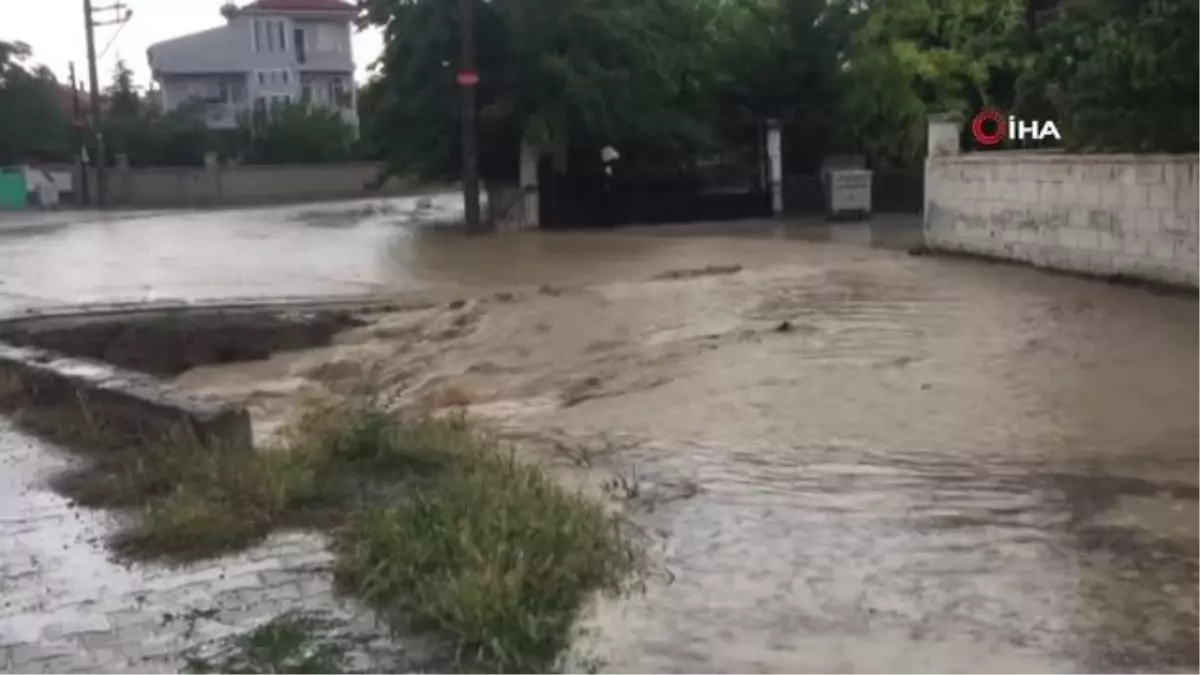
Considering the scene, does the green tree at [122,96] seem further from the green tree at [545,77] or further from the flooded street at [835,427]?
the flooded street at [835,427]

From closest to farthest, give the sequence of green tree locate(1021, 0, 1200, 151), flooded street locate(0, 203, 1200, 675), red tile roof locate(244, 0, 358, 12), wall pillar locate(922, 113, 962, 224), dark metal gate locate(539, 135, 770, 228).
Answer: flooded street locate(0, 203, 1200, 675) → green tree locate(1021, 0, 1200, 151) → wall pillar locate(922, 113, 962, 224) → dark metal gate locate(539, 135, 770, 228) → red tile roof locate(244, 0, 358, 12)

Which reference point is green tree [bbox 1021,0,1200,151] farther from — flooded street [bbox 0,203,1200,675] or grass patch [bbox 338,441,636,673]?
grass patch [bbox 338,441,636,673]

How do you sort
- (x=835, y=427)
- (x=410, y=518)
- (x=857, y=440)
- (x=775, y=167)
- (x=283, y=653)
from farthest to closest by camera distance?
(x=775, y=167), (x=835, y=427), (x=857, y=440), (x=410, y=518), (x=283, y=653)

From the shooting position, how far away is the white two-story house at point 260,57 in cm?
6419

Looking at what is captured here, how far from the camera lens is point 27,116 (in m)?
51.3

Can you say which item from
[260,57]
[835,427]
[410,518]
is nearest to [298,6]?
[260,57]

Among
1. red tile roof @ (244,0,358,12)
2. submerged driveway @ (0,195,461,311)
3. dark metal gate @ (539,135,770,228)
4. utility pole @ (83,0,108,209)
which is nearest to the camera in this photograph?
submerged driveway @ (0,195,461,311)

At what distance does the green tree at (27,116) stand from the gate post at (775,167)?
103 ft

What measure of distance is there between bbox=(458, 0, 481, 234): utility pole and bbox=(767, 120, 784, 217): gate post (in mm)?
5679

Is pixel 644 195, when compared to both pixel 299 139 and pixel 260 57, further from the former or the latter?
pixel 260 57

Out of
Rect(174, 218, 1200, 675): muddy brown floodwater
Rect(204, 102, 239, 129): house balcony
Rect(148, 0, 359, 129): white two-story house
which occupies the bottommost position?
Rect(174, 218, 1200, 675): muddy brown floodwater

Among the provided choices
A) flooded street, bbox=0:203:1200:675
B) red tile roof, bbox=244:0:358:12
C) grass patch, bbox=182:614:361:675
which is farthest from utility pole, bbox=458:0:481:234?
red tile roof, bbox=244:0:358:12

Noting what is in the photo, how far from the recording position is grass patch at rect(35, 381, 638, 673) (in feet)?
16.3

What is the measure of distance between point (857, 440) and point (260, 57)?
59957 millimetres
